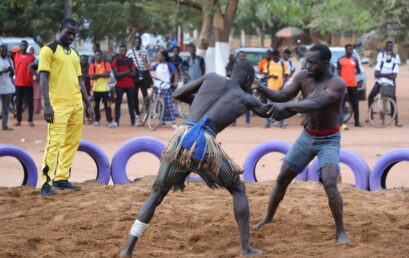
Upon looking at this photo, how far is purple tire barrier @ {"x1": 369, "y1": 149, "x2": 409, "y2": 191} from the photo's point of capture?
28.3ft

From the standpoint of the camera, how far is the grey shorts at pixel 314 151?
627 centimetres

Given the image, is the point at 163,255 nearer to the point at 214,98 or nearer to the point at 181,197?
the point at 214,98

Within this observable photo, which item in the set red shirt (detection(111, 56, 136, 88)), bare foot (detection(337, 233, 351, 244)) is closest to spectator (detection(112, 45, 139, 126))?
red shirt (detection(111, 56, 136, 88))

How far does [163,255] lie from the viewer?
18.8 feet

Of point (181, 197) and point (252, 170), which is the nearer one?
point (181, 197)

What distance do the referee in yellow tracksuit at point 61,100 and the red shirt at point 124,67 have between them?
7.46 meters

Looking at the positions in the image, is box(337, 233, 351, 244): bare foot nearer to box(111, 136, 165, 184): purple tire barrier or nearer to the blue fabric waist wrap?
the blue fabric waist wrap

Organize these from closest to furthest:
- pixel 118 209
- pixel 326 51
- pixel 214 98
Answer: pixel 214 98
pixel 326 51
pixel 118 209

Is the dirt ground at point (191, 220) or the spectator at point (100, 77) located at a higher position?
the spectator at point (100, 77)

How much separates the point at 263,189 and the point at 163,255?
3.17 m

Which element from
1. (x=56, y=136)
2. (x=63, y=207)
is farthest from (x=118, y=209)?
(x=56, y=136)

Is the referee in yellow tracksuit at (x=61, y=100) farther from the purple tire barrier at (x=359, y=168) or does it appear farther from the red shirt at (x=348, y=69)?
the red shirt at (x=348, y=69)

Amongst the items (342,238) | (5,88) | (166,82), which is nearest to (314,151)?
(342,238)

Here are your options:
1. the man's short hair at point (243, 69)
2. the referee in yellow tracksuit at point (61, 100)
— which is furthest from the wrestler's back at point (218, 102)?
the referee in yellow tracksuit at point (61, 100)
